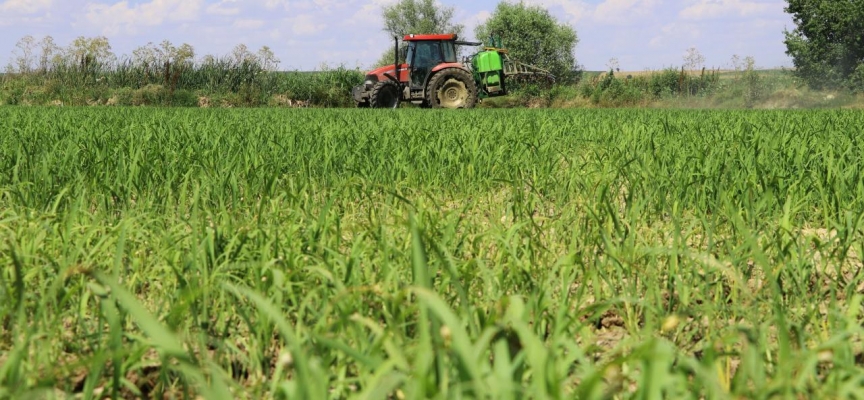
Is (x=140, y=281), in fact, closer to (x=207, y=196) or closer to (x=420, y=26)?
(x=207, y=196)

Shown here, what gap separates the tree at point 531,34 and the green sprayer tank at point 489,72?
2743 cm

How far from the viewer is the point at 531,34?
45531 mm

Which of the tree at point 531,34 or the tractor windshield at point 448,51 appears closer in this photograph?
the tractor windshield at point 448,51

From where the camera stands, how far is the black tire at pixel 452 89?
16.4 m

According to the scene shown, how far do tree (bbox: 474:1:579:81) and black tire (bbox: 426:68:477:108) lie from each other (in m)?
28.8

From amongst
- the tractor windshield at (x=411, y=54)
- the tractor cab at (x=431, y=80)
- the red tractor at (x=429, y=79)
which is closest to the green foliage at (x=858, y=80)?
the red tractor at (x=429, y=79)

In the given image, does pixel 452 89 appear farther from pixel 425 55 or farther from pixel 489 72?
pixel 489 72

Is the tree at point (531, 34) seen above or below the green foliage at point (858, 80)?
above

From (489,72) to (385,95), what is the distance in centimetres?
249

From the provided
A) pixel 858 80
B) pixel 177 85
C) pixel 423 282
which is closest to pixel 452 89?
pixel 177 85

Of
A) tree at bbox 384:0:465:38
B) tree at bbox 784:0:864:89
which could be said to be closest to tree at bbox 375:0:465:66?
tree at bbox 384:0:465:38

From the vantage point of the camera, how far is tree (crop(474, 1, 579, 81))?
45438 mm

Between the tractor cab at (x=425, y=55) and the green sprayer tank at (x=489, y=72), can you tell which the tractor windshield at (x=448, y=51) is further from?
the green sprayer tank at (x=489, y=72)

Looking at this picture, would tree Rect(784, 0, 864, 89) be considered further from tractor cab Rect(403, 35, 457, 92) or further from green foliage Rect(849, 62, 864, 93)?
tractor cab Rect(403, 35, 457, 92)
